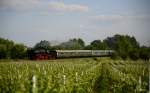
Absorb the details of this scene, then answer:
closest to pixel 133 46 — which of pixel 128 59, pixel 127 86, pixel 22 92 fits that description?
pixel 128 59

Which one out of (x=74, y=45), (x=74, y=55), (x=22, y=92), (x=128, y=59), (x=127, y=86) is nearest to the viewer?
(x=22, y=92)

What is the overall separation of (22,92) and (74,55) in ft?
45.5

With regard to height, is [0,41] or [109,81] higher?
[0,41]

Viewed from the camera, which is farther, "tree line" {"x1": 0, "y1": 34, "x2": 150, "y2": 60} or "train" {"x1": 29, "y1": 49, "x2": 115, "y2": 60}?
"train" {"x1": 29, "y1": 49, "x2": 115, "y2": 60}

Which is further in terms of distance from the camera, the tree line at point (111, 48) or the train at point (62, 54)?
the train at point (62, 54)

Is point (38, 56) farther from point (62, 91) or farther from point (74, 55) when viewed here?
point (62, 91)

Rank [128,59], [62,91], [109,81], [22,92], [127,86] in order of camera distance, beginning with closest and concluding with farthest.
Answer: [22,92], [62,91], [127,86], [109,81], [128,59]

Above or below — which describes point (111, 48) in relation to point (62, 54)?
above

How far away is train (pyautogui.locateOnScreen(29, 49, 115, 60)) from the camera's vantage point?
19.0m

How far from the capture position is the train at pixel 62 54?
1897 cm

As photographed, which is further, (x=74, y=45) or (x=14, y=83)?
(x=74, y=45)

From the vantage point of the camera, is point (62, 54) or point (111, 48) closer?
point (111, 48)

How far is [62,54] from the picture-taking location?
20.2 meters

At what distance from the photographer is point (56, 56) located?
1997cm
